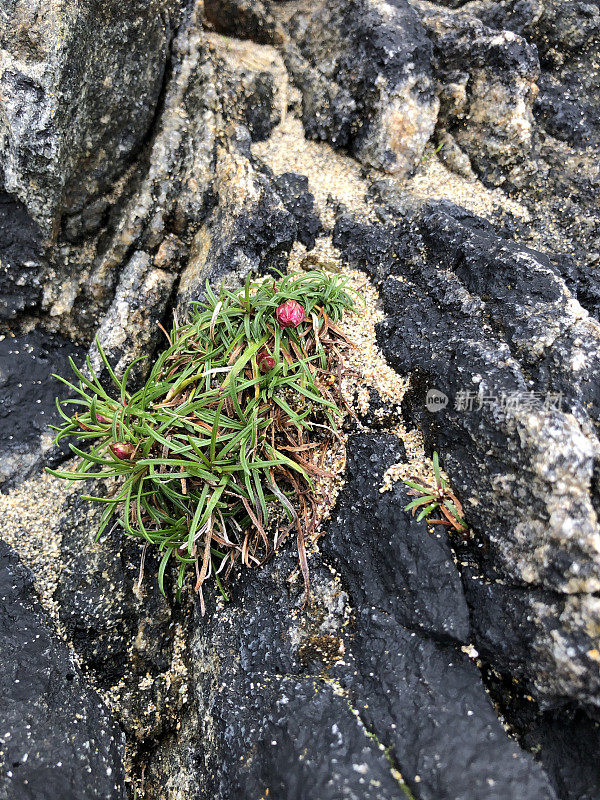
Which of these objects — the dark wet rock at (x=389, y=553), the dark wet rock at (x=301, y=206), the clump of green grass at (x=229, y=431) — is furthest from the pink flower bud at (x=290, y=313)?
the dark wet rock at (x=301, y=206)

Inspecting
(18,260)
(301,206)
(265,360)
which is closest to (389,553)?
(265,360)

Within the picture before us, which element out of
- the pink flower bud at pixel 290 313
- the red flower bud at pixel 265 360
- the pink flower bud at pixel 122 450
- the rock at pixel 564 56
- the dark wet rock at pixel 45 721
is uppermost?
the rock at pixel 564 56

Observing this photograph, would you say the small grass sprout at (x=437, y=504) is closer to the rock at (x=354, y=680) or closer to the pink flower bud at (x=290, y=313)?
the rock at (x=354, y=680)

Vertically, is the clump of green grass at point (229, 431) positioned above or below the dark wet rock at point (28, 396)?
above

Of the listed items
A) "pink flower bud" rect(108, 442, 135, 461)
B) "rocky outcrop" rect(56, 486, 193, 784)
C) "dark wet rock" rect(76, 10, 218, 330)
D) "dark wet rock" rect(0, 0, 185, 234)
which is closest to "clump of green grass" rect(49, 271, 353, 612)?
"pink flower bud" rect(108, 442, 135, 461)

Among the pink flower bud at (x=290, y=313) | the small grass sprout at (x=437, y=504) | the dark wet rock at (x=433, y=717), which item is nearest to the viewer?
the dark wet rock at (x=433, y=717)

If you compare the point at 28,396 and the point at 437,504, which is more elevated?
the point at 437,504

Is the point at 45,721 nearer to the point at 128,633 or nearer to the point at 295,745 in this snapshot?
the point at 128,633

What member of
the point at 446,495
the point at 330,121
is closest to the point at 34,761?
the point at 446,495
